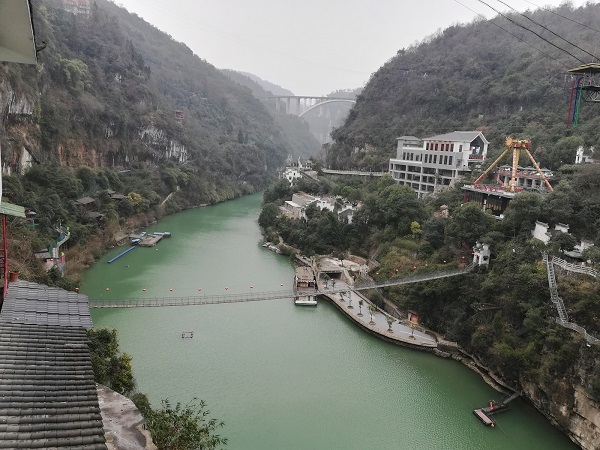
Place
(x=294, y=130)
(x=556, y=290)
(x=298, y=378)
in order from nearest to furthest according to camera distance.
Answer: (x=556, y=290), (x=298, y=378), (x=294, y=130)

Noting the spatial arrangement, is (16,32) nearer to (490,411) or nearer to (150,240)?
(490,411)

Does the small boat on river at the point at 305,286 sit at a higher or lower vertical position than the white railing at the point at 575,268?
lower

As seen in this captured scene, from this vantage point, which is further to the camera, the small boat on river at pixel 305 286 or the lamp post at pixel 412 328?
the small boat on river at pixel 305 286

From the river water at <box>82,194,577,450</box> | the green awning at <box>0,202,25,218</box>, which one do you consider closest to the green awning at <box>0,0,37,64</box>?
the green awning at <box>0,202,25,218</box>

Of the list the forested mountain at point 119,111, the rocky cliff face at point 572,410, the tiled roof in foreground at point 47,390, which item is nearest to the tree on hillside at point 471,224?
the rocky cliff face at point 572,410

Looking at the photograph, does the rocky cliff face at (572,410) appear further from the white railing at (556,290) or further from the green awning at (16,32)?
the green awning at (16,32)

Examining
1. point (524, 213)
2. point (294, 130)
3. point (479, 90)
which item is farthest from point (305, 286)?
point (294, 130)

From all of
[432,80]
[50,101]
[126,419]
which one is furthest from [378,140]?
[126,419]

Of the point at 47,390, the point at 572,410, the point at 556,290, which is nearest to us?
the point at 47,390

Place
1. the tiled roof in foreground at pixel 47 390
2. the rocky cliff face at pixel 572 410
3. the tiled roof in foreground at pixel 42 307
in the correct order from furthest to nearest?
the rocky cliff face at pixel 572 410 → the tiled roof in foreground at pixel 42 307 → the tiled roof in foreground at pixel 47 390
